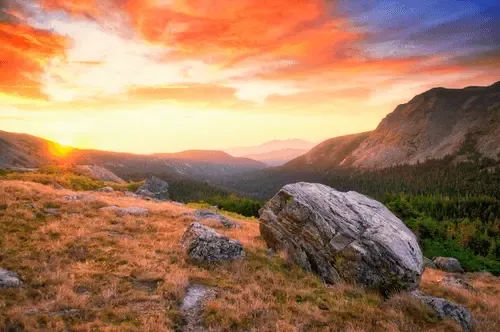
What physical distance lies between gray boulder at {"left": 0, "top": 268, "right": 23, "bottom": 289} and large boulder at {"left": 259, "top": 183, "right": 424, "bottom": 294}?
12341mm

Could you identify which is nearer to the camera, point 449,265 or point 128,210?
point 128,210

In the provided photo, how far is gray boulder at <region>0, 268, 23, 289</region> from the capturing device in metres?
10.1

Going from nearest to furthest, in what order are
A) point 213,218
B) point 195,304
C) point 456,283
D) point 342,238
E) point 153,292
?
point 195,304 → point 153,292 → point 342,238 → point 456,283 → point 213,218

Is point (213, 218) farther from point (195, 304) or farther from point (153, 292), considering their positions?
point (195, 304)

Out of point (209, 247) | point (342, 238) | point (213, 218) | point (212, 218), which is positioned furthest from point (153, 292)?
point (213, 218)

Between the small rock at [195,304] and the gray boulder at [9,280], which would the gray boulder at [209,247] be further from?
the gray boulder at [9,280]

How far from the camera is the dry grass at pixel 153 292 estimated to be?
9297mm

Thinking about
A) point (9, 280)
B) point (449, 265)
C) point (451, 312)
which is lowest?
point (449, 265)

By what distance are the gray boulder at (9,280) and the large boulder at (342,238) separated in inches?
486

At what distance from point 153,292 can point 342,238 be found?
9380 millimetres

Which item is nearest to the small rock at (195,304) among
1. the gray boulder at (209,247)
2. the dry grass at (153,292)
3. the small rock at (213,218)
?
the dry grass at (153,292)

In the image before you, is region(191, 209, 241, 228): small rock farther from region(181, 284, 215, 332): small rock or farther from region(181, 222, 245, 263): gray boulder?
region(181, 284, 215, 332): small rock

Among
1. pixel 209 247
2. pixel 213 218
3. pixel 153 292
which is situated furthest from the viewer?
pixel 213 218

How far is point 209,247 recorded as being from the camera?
15.5 m
